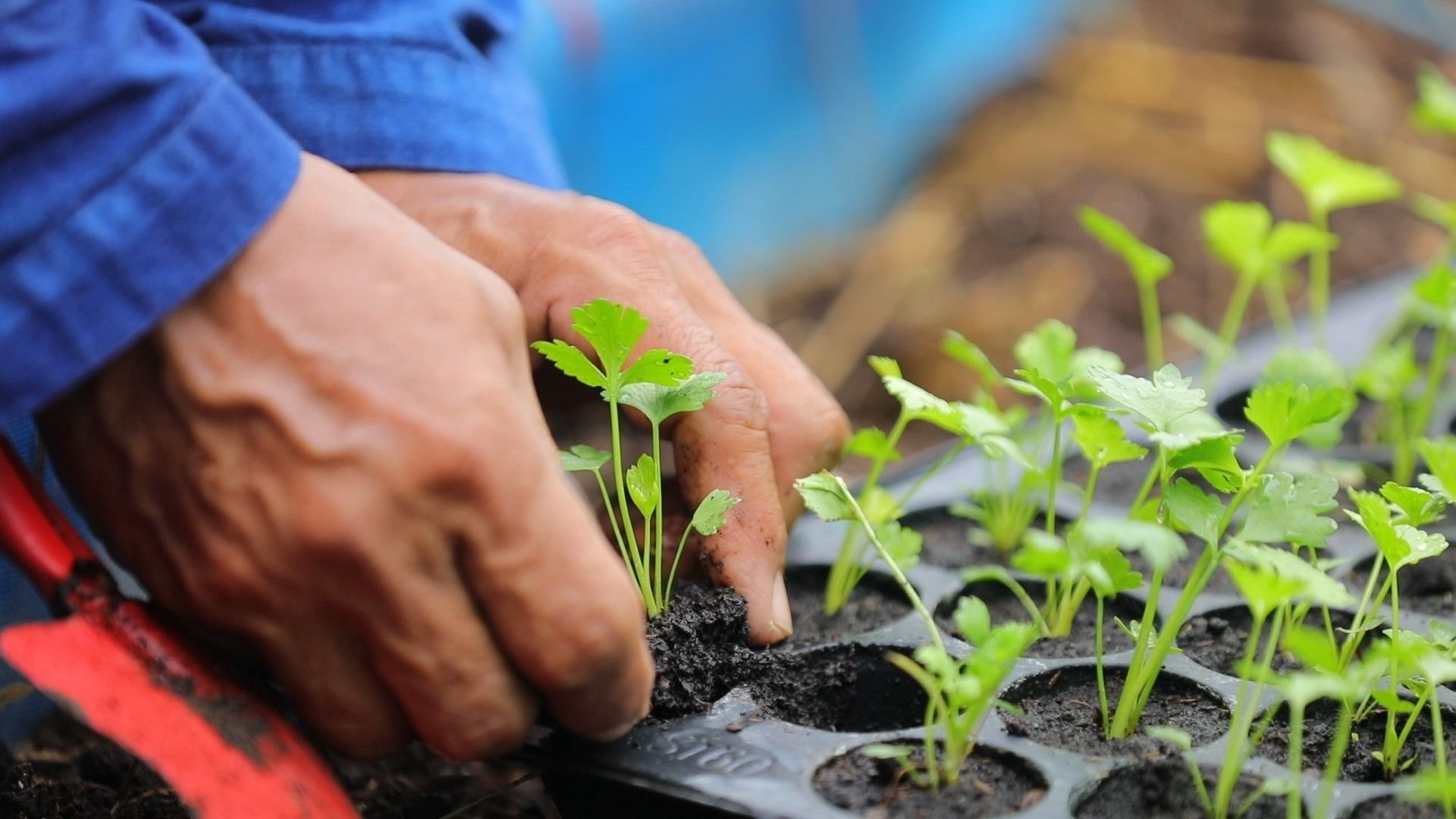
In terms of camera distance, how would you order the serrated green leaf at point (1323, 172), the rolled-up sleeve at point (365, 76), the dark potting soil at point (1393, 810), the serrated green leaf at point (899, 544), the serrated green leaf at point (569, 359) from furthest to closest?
the serrated green leaf at point (1323, 172), the rolled-up sleeve at point (365, 76), the serrated green leaf at point (899, 544), the serrated green leaf at point (569, 359), the dark potting soil at point (1393, 810)

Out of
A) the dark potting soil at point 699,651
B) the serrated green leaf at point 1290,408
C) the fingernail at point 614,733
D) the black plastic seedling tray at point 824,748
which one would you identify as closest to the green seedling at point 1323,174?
the black plastic seedling tray at point 824,748

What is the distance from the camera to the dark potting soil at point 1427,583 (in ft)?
4.36

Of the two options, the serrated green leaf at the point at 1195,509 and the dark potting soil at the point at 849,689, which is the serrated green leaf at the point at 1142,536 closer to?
the serrated green leaf at the point at 1195,509

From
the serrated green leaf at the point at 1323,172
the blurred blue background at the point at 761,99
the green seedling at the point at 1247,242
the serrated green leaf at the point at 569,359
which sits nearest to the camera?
the serrated green leaf at the point at 569,359

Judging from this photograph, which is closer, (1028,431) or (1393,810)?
(1393,810)

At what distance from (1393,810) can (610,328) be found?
687 mm

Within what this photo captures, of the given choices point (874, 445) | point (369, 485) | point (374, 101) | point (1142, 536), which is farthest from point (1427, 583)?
point (374, 101)

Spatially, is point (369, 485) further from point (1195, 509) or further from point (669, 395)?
point (1195, 509)

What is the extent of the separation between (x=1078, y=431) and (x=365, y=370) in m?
0.54

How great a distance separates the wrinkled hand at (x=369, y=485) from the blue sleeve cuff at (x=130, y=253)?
2cm

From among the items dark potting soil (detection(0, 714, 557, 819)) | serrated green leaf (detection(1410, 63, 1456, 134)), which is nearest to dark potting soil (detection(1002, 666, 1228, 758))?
dark potting soil (detection(0, 714, 557, 819))

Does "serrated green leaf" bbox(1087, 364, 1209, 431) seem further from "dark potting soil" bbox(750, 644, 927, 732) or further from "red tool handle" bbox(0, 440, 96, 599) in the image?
"red tool handle" bbox(0, 440, 96, 599)

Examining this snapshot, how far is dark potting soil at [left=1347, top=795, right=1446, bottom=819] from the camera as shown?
94cm

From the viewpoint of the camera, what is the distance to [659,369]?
1077 mm
